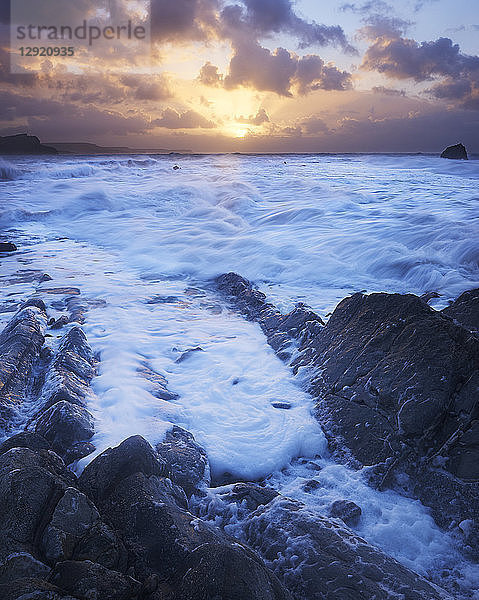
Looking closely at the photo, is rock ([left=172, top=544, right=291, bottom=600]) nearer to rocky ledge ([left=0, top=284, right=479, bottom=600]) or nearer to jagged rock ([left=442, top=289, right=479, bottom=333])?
rocky ledge ([left=0, top=284, right=479, bottom=600])

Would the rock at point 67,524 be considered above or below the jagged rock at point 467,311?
below

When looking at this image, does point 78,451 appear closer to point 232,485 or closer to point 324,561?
point 232,485

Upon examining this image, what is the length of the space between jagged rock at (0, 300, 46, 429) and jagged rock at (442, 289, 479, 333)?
4374 mm

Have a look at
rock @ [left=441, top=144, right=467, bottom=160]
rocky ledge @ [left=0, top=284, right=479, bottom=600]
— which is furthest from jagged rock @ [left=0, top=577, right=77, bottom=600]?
rock @ [left=441, top=144, right=467, bottom=160]

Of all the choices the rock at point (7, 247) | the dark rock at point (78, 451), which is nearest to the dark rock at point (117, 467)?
the dark rock at point (78, 451)

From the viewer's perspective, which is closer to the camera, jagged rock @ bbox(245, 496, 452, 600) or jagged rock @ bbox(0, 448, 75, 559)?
jagged rock @ bbox(0, 448, 75, 559)

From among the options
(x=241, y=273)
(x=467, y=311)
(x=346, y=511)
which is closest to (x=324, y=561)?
(x=346, y=511)

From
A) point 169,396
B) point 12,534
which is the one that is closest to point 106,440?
point 169,396

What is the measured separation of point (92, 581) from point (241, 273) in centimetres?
→ 804

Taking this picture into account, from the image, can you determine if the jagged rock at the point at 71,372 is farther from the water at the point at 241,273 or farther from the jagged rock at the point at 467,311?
the jagged rock at the point at 467,311

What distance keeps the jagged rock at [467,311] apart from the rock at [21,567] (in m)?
3.89

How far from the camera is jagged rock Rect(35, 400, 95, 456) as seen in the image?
3.32 m

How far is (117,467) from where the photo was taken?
8.31 ft

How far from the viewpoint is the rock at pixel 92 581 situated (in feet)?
5.63
